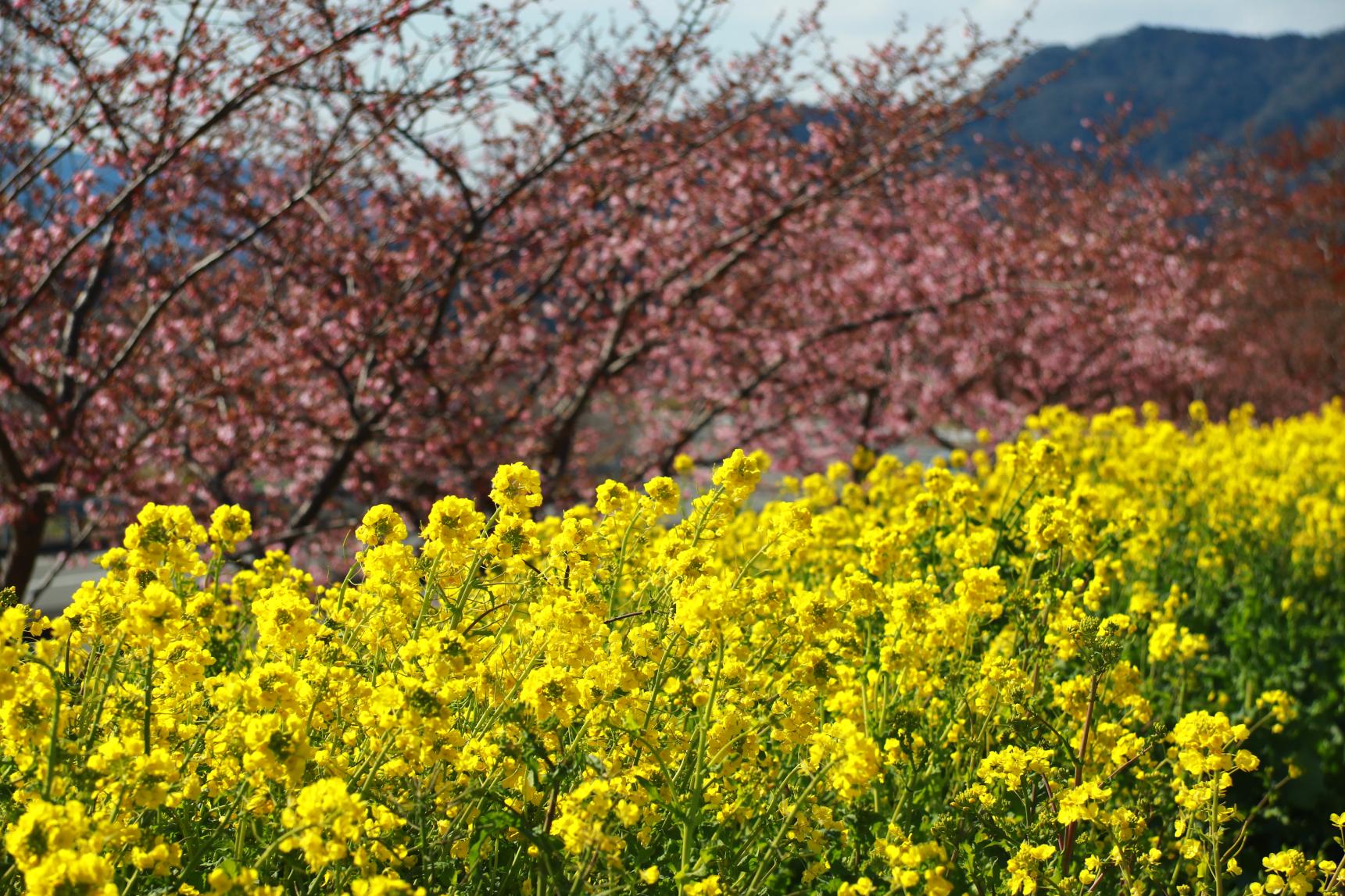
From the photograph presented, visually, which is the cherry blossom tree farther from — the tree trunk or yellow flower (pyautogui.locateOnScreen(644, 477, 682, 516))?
yellow flower (pyautogui.locateOnScreen(644, 477, 682, 516))

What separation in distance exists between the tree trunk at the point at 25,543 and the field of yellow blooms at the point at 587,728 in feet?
8.93

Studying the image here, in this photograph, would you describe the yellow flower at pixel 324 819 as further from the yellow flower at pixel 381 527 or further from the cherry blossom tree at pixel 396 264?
the cherry blossom tree at pixel 396 264

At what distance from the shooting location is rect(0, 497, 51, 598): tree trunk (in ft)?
19.7

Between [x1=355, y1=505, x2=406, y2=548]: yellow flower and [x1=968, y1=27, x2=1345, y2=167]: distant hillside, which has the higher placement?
[x1=968, y1=27, x2=1345, y2=167]: distant hillside

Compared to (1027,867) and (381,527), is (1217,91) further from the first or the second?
(381,527)

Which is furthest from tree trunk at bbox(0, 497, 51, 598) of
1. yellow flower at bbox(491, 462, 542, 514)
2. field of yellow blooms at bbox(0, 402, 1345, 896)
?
yellow flower at bbox(491, 462, 542, 514)

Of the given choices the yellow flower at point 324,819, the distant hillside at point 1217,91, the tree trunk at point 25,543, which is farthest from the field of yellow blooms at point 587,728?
the distant hillside at point 1217,91

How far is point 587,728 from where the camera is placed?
2.51 meters

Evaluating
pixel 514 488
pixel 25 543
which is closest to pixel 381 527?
pixel 514 488

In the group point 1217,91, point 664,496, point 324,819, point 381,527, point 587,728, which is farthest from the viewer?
point 1217,91

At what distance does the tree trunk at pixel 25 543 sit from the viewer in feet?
19.7

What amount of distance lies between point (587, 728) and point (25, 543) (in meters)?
4.87

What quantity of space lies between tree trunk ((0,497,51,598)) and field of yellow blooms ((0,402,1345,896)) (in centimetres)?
272

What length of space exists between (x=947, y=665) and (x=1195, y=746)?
3.52 feet
